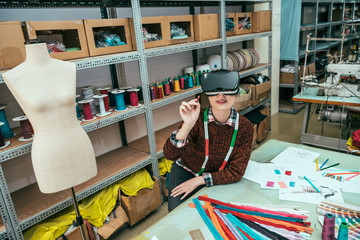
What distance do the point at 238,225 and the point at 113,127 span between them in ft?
6.18

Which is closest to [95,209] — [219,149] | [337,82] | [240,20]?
[219,149]

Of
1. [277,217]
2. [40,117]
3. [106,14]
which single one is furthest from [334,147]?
[40,117]

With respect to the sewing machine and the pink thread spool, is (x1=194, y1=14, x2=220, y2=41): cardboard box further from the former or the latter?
the sewing machine

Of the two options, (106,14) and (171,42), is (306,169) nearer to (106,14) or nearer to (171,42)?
(171,42)

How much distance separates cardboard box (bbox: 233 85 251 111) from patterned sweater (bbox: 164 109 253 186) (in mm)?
1776

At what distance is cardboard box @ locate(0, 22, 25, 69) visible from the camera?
60.7 inches

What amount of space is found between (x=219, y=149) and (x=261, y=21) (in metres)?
2.80

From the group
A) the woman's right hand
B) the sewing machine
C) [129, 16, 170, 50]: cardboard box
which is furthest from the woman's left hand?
the sewing machine

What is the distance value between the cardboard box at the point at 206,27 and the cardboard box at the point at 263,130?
1538mm

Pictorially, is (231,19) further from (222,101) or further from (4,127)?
(4,127)

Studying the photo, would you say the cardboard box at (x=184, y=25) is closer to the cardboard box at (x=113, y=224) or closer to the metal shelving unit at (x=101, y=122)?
the metal shelving unit at (x=101, y=122)

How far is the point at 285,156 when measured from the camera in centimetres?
180

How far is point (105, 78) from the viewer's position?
102 inches

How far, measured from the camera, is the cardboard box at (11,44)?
5.06 ft
